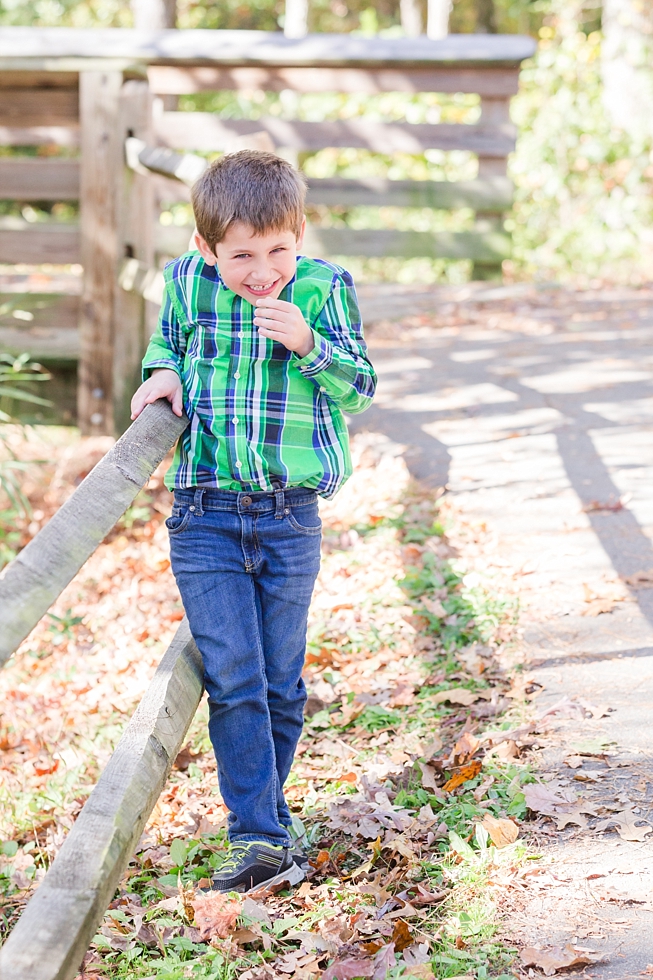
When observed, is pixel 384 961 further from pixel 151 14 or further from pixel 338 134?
pixel 151 14

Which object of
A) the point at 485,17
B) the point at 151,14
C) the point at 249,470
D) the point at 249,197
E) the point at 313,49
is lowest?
the point at 249,470

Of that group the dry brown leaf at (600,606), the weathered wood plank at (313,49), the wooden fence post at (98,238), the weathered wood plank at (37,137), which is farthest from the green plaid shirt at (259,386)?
the weathered wood plank at (313,49)

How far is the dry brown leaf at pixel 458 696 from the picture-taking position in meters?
3.36

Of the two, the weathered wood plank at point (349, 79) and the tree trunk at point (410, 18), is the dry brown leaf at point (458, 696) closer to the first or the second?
the weathered wood plank at point (349, 79)

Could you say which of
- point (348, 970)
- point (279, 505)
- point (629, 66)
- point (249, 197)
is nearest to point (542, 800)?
point (348, 970)

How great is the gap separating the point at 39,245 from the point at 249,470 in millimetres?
4189

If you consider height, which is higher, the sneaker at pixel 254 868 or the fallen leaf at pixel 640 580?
the fallen leaf at pixel 640 580

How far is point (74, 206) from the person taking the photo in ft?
53.5

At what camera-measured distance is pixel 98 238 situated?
5.94 metres

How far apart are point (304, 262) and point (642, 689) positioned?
1617 millimetres

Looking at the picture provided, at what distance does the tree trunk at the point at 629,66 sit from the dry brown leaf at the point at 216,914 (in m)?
10.8

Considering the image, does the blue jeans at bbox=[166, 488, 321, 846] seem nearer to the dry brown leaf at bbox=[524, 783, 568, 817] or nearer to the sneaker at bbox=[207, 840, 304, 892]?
the sneaker at bbox=[207, 840, 304, 892]

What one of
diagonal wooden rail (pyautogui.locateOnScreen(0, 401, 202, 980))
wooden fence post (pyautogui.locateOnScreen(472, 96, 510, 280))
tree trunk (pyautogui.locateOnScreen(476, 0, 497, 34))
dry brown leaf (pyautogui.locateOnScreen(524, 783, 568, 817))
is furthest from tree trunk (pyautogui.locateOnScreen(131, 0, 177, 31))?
tree trunk (pyautogui.locateOnScreen(476, 0, 497, 34))

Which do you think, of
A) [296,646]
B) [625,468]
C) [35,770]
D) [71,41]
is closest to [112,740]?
[35,770]
